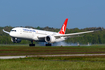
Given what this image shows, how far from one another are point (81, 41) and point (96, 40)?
7.76 metres

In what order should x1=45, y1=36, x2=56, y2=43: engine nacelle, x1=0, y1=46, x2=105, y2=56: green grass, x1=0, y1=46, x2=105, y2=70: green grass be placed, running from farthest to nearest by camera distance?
x1=45, y1=36, x2=56, y2=43: engine nacelle < x1=0, y1=46, x2=105, y2=56: green grass < x1=0, y1=46, x2=105, y2=70: green grass

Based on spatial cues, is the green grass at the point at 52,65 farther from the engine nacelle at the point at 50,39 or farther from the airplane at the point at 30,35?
the engine nacelle at the point at 50,39

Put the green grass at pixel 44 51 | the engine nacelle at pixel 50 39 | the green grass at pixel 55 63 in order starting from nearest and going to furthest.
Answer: the green grass at pixel 55 63 → the green grass at pixel 44 51 → the engine nacelle at pixel 50 39

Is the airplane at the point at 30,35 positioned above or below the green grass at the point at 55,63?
above

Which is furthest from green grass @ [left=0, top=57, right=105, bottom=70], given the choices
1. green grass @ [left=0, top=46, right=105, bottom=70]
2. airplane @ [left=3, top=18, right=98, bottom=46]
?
airplane @ [left=3, top=18, right=98, bottom=46]

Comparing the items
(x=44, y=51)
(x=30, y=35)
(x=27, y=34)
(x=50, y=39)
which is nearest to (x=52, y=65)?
(x=44, y=51)

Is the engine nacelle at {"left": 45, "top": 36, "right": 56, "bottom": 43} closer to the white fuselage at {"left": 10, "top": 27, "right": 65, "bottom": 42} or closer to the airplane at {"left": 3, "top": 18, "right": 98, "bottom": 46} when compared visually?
the airplane at {"left": 3, "top": 18, "right": 98, "bottom": 46}

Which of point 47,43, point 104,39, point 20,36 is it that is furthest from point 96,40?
point 20,36

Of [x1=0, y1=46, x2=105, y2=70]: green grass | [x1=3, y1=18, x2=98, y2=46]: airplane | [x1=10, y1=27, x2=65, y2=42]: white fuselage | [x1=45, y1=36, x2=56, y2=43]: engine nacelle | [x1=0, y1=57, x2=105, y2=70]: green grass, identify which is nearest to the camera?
[x1=0, y1=57, x2=105, y2=70]: green grass

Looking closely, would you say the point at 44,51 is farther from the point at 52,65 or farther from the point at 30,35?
the point at 52,65

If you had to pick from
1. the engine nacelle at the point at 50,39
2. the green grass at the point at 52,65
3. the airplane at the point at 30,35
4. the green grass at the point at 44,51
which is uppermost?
the airplane at the point at 30,35

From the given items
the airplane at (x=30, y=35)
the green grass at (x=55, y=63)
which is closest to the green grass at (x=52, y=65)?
the green grass at (x=55, y=63)

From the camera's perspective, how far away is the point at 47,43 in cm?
7062

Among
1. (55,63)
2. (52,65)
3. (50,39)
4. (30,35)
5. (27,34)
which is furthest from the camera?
(50,39)
